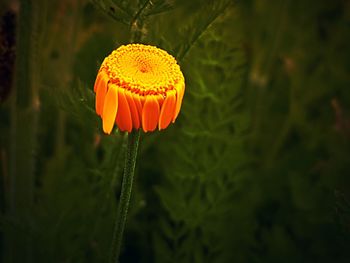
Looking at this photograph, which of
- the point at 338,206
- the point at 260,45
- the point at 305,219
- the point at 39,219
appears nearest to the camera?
the point at 338,206

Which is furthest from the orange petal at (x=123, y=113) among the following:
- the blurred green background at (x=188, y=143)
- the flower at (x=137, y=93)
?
the blurred green background at (x=188, y=143)

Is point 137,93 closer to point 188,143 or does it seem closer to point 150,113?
point 150,113

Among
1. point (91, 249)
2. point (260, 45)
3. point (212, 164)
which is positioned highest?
point (260, 45)

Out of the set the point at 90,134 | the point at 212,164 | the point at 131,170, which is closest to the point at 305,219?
the point at 212,164

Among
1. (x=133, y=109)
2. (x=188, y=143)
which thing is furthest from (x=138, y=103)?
(x=188, y=143)

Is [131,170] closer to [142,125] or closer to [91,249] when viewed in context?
[142,125]

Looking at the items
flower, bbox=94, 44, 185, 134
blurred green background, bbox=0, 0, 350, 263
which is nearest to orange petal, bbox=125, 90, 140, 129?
flower, bbox=94, 44, 185, 134

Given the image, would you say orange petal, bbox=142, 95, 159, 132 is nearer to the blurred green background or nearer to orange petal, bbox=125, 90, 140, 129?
orange petal, bbox=125, 90, 140, 129
